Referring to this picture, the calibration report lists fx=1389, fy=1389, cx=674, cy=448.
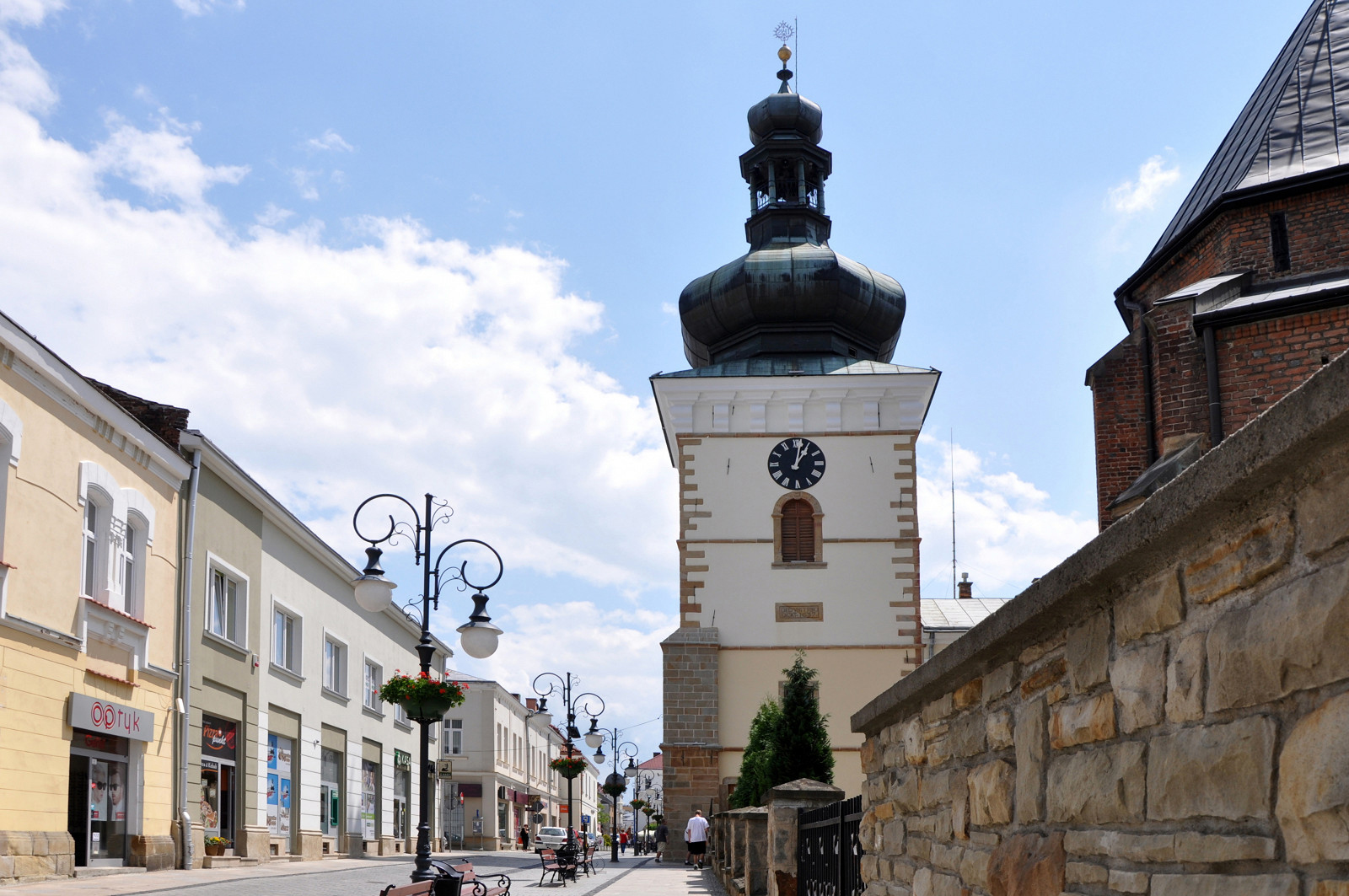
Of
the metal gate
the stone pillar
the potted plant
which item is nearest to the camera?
the metal gate

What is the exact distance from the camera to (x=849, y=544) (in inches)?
1433

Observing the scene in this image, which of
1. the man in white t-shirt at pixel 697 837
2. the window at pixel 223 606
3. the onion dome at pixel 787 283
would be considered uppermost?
the onion dome at pixel 787 283

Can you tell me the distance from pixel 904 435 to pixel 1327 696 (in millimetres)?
35588

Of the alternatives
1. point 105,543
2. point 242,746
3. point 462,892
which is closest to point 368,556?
point 462,892

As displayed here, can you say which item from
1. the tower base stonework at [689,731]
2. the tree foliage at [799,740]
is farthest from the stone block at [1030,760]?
the tower base stonework at [689,731]

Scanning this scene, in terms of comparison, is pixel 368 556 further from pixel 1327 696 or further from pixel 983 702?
pixel 1327 696

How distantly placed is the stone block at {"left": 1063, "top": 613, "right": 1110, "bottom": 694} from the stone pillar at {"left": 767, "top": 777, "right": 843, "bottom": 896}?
709cm

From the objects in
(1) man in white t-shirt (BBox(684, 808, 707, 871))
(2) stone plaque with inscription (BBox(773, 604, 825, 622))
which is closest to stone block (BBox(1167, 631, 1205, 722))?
(1) man in white t-shirt (BBox(684, 808, 707, 871))

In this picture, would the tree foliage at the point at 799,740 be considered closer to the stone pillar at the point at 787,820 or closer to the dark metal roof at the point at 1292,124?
the dark metal roof at the point at 1292,124

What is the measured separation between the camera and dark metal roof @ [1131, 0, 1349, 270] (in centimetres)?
2145

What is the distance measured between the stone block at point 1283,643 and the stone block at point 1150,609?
0.65 feet

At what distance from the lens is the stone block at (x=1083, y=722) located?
3.26m

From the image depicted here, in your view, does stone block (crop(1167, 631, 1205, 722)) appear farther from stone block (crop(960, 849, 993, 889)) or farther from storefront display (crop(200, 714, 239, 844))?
storefront display (crop(200, 714, 239, 844))

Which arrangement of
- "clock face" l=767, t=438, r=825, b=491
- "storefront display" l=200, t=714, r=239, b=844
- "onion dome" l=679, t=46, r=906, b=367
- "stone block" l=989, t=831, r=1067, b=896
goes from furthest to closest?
"onion dome" l=679, t=46, r=906, b=367, "clock face" l=767, t=438, r=825, b=491, "storefront display" l=200, t=714, r=239, b=844, "stone block" l=989, t=831, r=1067, b=896
